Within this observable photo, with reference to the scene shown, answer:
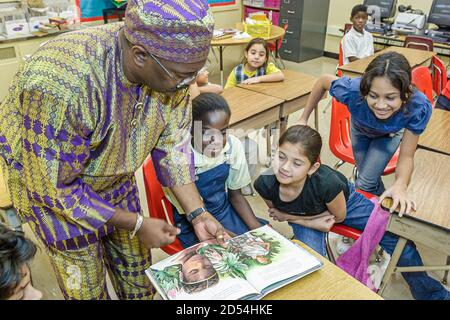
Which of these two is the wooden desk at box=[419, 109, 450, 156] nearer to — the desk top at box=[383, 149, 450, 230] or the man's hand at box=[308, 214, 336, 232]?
the desk top at box=[383, 149, 450, 230]

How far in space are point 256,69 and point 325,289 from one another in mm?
2201

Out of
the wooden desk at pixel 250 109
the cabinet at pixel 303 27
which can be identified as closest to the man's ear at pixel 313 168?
the wooden desk at pixel 250 109

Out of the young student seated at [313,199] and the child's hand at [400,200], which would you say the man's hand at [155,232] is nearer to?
the young student seated at [313,199]

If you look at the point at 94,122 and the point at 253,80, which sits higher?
the point at 94,122

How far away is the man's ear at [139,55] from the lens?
0.78 meters

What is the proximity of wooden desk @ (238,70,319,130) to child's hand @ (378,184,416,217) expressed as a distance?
1247 millimetres

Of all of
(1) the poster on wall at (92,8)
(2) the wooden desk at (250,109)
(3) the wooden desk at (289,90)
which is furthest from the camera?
(1) the poster on wall at (92,8)

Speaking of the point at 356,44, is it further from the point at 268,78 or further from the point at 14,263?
the point at 14,263

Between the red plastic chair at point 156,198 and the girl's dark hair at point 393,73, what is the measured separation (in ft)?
3.43

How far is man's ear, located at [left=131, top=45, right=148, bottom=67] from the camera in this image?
2.55 feet

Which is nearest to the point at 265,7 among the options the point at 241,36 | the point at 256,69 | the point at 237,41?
the point at 241,36

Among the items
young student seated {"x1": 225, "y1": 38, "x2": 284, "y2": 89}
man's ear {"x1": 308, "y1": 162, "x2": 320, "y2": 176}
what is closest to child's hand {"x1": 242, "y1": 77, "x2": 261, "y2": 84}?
young student seated {"x1": 225, "y1": 38, "x2": 284, "y2": 89}

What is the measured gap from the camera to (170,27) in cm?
74
